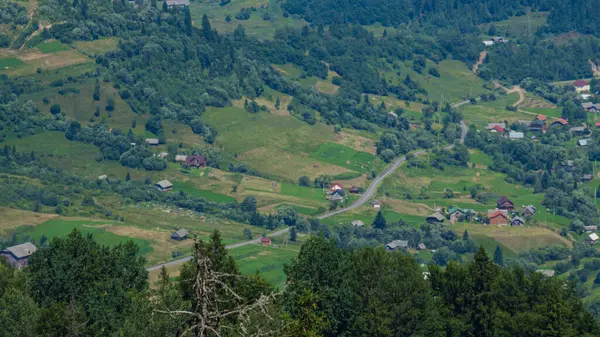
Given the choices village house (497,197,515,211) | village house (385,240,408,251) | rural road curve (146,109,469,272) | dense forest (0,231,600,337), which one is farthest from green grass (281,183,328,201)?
dense forest (0,231,600,337)

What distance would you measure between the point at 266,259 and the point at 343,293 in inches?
2545

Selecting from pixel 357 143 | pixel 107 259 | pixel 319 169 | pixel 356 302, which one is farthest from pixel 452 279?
pixel 357 143

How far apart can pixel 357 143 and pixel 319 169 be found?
16.0 meters

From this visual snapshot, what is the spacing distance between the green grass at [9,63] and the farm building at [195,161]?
3365 centimetres

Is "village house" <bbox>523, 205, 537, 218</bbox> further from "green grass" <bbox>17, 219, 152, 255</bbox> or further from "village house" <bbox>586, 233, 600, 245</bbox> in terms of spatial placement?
"green grass" <bbox>17, 219, 152, 255</bbox>

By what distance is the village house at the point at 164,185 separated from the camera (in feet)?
525

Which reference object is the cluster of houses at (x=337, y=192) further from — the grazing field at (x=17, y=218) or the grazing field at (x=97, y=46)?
the grazing field at (x=97, y=46)

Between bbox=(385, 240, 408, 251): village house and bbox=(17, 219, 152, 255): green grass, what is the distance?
99.5 ft

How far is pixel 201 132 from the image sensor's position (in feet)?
588

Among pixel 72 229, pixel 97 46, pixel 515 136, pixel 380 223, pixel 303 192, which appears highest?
pixel 72 229

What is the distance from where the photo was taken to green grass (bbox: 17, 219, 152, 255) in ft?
441

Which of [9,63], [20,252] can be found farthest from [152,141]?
[20,252]

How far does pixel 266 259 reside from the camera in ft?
445

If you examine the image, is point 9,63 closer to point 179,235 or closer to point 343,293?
point 179,235
